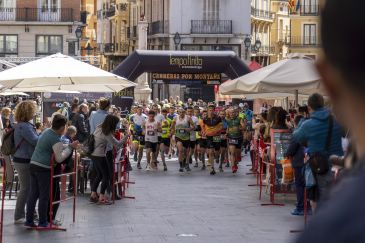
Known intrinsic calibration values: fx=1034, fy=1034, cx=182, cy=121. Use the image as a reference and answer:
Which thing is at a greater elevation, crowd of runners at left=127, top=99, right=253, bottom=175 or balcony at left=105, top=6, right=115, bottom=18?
balcony at left=105, top=6, right=115, bottom=18

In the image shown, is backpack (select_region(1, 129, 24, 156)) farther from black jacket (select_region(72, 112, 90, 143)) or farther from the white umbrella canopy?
black jacket (select_region(72, 112, 90, 143))

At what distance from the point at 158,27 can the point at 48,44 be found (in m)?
8.62

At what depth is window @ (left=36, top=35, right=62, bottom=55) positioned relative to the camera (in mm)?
63531

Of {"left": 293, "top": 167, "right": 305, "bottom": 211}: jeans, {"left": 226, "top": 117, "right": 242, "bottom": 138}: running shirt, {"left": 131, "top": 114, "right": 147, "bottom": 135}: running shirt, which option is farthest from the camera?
{"left": 131, "top": 114, "right": 147, "bottom": 135}: running shirt

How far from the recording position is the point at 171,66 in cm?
3503

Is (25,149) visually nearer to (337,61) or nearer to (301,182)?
(301,182)

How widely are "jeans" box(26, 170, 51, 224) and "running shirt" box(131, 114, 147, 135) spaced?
1569 centimetres

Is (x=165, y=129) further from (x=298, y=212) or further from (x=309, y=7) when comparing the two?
(x=309, y=7)

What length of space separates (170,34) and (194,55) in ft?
104

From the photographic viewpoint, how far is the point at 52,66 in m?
19.9

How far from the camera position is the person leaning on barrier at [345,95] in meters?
1.68

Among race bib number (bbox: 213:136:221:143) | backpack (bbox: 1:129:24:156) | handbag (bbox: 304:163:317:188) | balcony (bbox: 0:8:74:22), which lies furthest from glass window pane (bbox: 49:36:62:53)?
handbag (bbox: 304:163:317:188)

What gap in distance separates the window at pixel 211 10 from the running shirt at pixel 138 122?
123 ft

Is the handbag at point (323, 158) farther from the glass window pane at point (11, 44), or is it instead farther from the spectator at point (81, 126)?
the glass window pane at point (11, 44)
